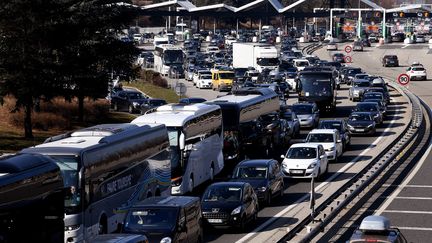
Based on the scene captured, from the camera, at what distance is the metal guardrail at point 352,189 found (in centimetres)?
2619

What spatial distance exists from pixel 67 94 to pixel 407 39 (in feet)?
387

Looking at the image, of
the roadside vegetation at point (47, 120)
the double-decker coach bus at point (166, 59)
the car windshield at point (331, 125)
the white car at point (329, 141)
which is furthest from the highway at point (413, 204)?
the double-decker coach bus at point (166, 59)

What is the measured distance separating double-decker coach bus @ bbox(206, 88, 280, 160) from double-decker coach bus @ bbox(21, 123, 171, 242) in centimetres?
1035

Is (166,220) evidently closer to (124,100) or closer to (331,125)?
(331,125)

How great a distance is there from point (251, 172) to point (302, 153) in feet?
19.0

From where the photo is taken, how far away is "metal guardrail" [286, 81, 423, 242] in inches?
1031

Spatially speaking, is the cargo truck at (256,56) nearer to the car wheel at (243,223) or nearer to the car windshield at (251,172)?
the car windshield at (251,172)

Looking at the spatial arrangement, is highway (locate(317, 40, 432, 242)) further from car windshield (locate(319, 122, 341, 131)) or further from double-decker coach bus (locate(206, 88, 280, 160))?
double-decker coach bus (locate(206, 88, 280, 160))

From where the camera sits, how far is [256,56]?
101m

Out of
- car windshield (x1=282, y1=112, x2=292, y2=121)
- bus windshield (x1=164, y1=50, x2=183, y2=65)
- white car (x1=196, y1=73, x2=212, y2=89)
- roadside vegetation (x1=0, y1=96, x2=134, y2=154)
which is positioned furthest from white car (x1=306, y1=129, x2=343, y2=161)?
bus windshield (x1=164, y1=50, x2=183, y2=65)

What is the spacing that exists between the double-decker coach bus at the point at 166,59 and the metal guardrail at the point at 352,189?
55.9 metres

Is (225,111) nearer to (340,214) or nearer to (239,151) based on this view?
(239,151)

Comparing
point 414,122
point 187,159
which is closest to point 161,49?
point 414,122

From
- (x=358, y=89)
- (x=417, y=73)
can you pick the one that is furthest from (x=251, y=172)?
(x=417, y=73)
